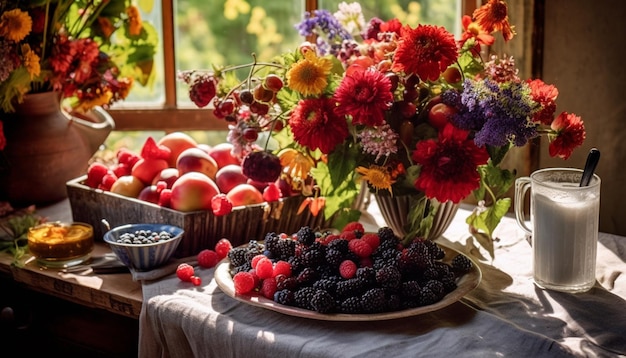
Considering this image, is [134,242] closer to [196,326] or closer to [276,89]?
[196,326]

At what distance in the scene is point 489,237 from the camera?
1.52 m

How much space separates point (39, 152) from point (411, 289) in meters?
1.04

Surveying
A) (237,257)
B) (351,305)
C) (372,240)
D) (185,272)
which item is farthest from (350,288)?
(185,272)

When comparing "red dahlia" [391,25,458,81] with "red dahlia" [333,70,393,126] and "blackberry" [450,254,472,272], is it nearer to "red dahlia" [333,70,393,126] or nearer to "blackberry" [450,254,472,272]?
"red dahlia" [333,70,393,126]

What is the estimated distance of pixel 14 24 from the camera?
5.57 ft

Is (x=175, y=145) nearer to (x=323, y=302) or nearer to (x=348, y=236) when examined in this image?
(x=348, y=236)

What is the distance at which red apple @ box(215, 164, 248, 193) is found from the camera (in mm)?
1631

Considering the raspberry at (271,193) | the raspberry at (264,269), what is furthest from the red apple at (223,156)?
the raspberry at (264,269)

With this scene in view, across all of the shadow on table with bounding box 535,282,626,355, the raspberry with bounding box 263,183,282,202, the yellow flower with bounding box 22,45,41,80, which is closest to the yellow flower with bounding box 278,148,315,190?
Result: the raspberry with bounding box 263,183,282,202

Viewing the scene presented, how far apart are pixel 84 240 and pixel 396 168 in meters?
0.61

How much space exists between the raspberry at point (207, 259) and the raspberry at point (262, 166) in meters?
0.17

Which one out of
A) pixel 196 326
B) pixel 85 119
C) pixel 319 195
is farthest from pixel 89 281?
pixel 85 119

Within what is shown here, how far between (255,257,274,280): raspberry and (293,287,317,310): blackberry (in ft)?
0.24

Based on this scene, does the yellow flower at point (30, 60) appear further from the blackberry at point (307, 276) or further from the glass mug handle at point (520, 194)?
the glass mug handle at point (520, 194)
